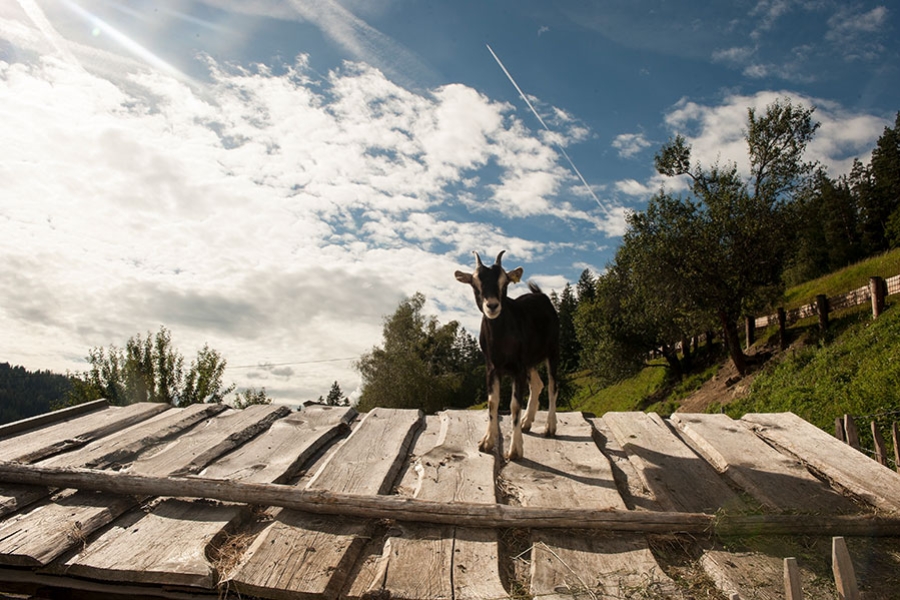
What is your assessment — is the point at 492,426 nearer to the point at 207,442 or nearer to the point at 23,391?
the point at 207,442

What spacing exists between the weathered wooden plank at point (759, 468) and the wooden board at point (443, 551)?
249cm

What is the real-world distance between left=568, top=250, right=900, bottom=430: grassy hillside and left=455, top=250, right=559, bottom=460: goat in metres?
11.9

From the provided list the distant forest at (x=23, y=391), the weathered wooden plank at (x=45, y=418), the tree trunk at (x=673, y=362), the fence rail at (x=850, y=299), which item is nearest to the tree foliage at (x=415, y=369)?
the tree trunk at (x=673, y=362)

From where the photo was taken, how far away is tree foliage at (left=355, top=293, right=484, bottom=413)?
53.2 metres

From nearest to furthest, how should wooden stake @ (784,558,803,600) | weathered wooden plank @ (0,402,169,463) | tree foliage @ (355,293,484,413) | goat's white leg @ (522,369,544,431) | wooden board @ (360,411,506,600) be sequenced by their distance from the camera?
wooden stake @ (784,558,803,600) < wooden board @ (360,411,506,600) < weathered wooden plank @ (0,402,169,463) < goat's white leg @ (522,369,544,431) < tree foliage @ (355,293,484,413)

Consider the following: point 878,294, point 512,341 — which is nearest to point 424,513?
point 512,341

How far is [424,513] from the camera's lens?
430 centimetres

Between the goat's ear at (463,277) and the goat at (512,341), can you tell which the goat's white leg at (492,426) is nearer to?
the goat at (512,341)

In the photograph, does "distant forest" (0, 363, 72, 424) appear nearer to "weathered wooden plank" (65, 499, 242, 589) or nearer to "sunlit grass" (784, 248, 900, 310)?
"sunlit grass" (784, 248, 900, 310)

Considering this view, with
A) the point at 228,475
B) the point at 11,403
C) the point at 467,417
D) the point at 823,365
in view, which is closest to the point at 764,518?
the point at 467,417

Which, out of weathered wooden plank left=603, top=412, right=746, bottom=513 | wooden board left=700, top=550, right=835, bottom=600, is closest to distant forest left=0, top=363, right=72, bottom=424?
weathered wooden plank left=603, top=412, right=746, bottom=513

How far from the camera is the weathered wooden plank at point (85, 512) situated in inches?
157

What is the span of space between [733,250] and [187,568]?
108 ft

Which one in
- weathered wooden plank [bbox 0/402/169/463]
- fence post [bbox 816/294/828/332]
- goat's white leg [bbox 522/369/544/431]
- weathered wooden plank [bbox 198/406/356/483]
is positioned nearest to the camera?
weathered wooden plank [bbox 198/406/356/483]
